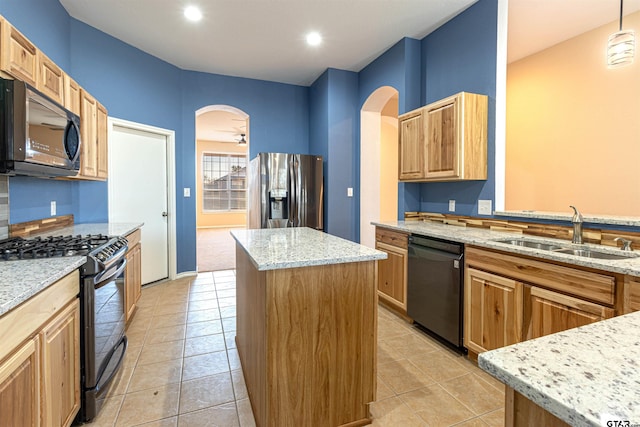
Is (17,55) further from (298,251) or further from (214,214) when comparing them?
(214,214)

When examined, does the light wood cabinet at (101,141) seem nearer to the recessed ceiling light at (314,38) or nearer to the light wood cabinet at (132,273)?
the light wood cabinet at (132,273)

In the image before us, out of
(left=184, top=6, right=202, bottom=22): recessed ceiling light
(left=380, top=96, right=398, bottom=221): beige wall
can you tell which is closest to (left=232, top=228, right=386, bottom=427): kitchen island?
(left=184, top=6, right=202, bottom=22): recessed ceiling light

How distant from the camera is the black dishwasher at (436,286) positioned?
241 centimetres

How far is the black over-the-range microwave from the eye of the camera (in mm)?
1555

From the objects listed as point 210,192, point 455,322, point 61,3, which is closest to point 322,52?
point 61,3

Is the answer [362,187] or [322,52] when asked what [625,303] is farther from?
[322,52]

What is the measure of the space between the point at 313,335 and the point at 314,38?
3.33m

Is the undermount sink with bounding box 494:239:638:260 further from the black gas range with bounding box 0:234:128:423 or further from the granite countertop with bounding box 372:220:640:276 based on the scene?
the black gas range with bounding box 0:234:128:423

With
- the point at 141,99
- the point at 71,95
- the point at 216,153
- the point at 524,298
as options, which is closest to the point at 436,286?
the point at 524,298

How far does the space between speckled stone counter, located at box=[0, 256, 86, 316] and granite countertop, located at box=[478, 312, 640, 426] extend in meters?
1.42

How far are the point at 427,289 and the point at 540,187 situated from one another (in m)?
2.65

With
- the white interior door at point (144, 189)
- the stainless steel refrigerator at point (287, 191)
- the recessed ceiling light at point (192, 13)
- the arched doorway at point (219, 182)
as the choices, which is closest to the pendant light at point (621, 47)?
the stainless steel refrigerator at point (287, 191)

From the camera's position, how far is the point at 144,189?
4047mm

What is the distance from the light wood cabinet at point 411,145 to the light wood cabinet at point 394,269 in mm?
679
